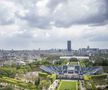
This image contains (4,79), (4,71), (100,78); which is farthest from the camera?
(4,71)

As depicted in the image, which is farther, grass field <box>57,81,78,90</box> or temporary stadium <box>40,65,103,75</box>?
temporary stadium <box>40,65,103,75</box>

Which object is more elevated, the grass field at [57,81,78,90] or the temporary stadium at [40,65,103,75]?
the temporary stadium at [40,65,103,75]

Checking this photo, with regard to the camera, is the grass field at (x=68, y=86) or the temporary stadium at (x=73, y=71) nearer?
the grass field at (x=68, y=86)

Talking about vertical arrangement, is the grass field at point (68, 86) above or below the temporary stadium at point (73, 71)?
below

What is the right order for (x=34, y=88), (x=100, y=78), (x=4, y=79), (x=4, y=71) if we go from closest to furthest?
(x=34, y=88)
(x=4, y=79)
(x=100, y=78)
(x=4, y=71)

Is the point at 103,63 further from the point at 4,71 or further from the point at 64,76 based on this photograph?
the point at 4,71

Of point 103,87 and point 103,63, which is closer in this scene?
point 103,87

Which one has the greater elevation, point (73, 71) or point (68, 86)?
point (73, 71)

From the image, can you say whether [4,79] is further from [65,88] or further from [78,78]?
[78,78]

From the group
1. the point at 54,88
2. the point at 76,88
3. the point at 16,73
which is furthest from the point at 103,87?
the point at 16,73

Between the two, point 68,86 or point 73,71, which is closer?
point 68,86
